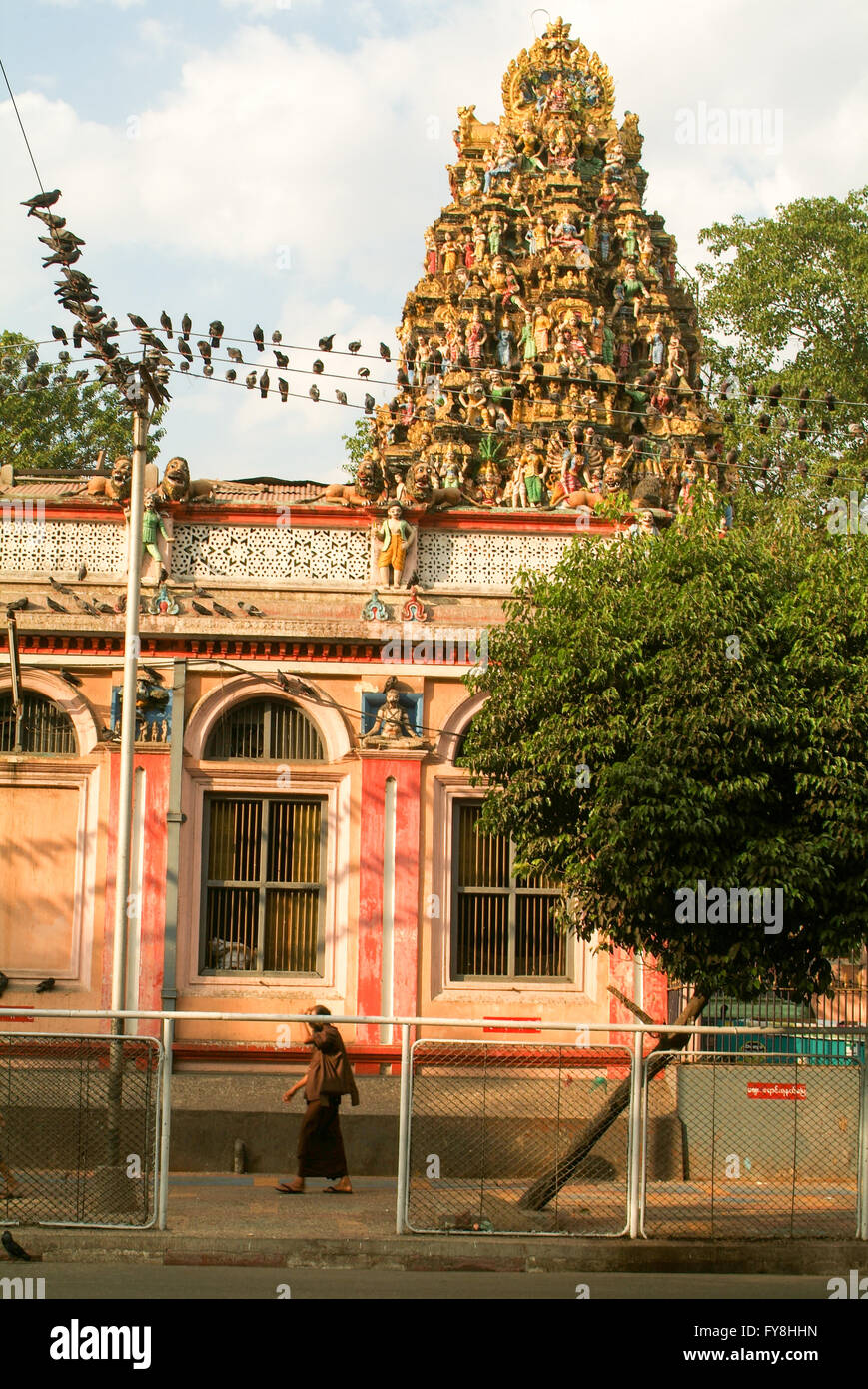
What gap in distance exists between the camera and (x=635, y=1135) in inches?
495

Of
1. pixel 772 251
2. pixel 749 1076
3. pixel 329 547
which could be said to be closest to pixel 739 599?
pixel 749 1076

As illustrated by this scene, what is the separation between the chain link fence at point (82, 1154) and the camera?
12.3 m

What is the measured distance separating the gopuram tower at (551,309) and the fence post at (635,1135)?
21.7m

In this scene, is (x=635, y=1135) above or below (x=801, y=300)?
below

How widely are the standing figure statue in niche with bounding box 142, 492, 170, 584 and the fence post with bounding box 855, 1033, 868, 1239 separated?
9.01 meters

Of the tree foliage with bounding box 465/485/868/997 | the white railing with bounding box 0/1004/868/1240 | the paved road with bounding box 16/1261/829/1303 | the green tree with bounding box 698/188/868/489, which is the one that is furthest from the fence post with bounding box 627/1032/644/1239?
the green tree with bounding box 698/188/868/489

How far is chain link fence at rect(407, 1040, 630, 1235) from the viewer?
495 inches

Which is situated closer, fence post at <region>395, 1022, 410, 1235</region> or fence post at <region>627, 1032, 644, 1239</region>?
fence post at <region>395, 1022, 410, 1235</region>

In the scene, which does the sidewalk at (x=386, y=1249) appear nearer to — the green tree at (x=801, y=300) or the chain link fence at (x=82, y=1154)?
the chain link fence at (x=82, y=1154)

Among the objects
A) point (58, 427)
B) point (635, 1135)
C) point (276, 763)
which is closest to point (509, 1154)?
point (635, 1135)

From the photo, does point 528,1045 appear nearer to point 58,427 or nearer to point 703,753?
point 703,753

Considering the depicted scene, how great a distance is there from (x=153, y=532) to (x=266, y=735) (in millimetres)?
2580

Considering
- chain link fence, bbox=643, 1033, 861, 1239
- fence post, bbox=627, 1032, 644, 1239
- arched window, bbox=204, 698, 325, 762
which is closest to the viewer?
fence post, bbox=627, 1032, 644, 1239

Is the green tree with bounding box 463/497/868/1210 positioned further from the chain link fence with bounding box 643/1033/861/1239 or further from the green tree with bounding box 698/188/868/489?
the green tree with bounding box 698/188/868/489
